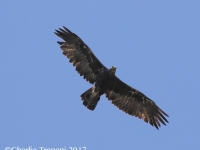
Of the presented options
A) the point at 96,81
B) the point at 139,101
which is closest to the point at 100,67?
the point at 96,81

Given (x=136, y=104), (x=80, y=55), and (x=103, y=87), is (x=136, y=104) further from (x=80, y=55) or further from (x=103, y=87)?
(x=80, y=55)

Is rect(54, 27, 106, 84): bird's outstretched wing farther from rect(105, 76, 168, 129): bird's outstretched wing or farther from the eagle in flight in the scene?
rect(105, 76, 168, 129): bird's outstretched wing

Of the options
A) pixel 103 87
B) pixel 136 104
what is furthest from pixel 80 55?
pixel 136 104

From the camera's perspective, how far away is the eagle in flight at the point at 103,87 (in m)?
22.3

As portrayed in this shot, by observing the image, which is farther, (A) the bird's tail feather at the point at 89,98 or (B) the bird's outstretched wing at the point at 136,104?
(B) the bird's outstretched wing at the point at 136,104

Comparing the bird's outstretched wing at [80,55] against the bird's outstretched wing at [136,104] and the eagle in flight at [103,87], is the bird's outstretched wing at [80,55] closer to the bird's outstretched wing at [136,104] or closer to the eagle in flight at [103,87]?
the eagle in flight at [103,87]

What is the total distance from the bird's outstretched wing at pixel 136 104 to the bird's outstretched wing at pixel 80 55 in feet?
3.90

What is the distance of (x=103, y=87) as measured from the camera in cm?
2262

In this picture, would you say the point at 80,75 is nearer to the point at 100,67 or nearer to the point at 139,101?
the point at 100,67

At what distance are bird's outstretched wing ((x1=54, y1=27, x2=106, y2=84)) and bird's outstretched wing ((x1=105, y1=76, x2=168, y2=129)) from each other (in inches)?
46.9

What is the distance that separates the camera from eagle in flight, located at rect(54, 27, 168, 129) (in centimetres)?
2234

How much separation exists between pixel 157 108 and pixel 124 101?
1.42 m

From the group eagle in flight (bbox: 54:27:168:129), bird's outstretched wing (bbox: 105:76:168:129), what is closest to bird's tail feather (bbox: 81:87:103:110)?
eagle in flight (bbox: 54:27:168:129)

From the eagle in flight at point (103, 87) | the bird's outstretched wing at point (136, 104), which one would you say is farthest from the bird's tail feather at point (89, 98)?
the bird's outstretched wing at point (136, 104)
